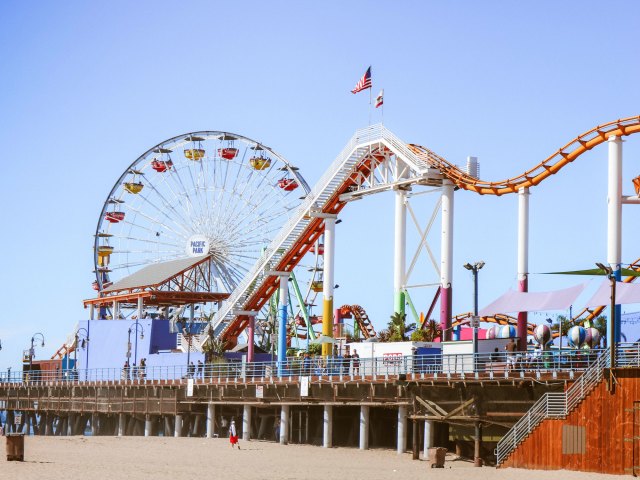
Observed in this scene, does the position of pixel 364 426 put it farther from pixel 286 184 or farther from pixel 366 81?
pixel 286 184

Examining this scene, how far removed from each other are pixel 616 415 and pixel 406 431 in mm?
13006

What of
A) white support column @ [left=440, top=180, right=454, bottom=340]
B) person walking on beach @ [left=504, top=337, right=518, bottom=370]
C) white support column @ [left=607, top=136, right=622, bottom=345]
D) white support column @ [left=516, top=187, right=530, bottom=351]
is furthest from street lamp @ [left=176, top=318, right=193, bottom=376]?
white support column @ [left=607, top=136, right=622, bottom=345]

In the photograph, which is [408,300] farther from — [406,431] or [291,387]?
[406,431]

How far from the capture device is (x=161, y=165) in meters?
86.4

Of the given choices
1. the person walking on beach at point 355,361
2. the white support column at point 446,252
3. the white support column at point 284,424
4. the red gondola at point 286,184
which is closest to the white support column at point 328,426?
the person walking on beach at point 355,361

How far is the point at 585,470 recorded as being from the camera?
39.0 metres

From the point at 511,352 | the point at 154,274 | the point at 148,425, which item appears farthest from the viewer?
the point at 154,274

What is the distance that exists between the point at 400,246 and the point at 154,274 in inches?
1030

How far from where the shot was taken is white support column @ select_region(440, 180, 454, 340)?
59438 mm

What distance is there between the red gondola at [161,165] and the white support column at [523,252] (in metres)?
36.2

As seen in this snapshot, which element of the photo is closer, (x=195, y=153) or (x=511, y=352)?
(x=511, y=352)

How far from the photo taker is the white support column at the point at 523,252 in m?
53.7

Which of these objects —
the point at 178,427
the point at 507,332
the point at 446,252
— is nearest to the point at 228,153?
the point at 178,427

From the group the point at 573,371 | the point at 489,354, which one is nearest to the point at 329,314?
the point at 489,354
